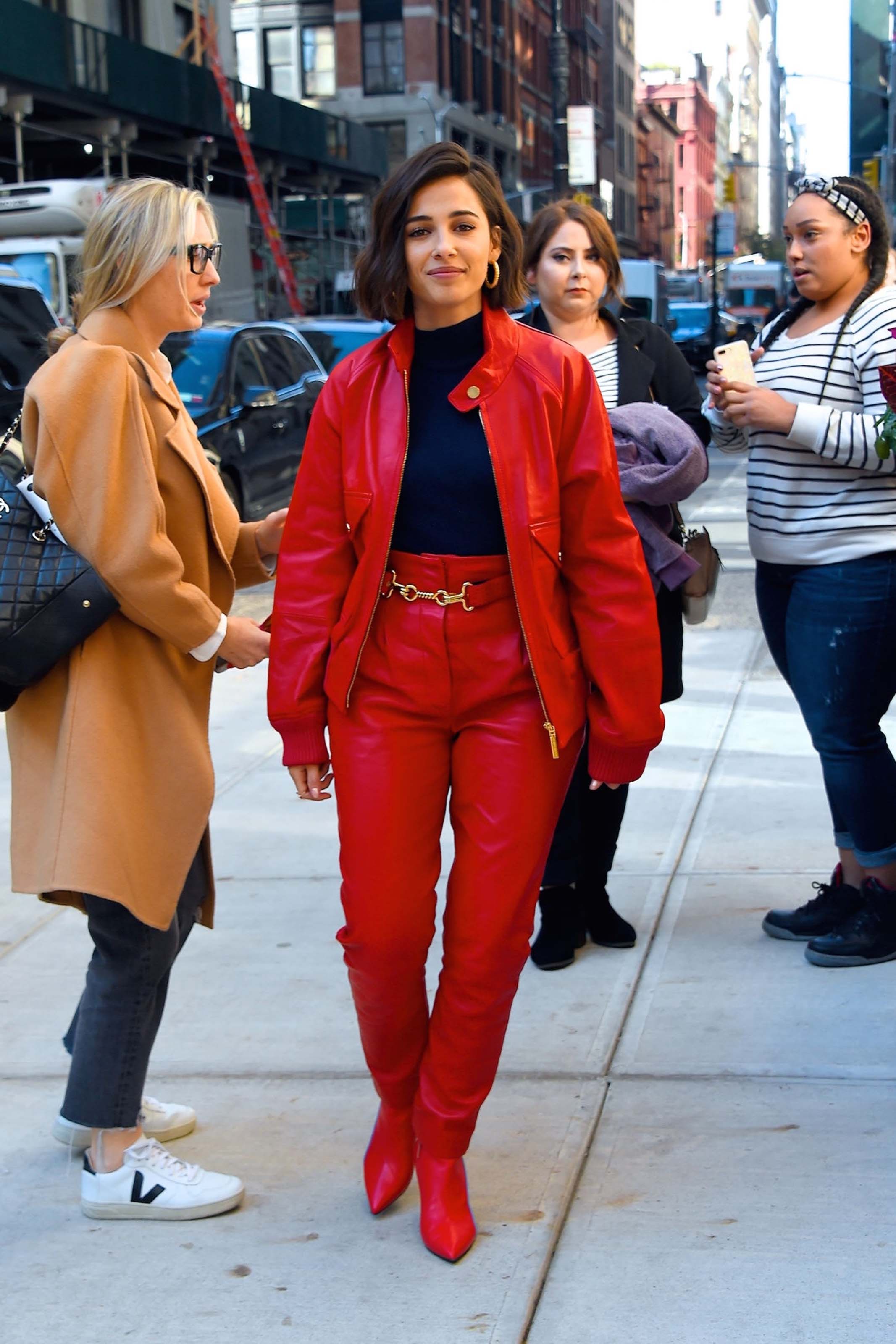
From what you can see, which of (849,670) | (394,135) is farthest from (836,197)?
(394,135)

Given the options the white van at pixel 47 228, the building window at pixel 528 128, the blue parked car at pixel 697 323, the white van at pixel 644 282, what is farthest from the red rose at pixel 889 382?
the building window at pixel 528 128

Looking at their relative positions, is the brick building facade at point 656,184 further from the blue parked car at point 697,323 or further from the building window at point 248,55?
the blue parked car at point 697,323

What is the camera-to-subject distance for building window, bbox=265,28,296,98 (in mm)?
54719

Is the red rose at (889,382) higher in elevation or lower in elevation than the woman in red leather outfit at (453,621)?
higher

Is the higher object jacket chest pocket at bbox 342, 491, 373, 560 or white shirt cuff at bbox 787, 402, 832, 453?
white shirt cuff at bbox 787, 402, 832, 453

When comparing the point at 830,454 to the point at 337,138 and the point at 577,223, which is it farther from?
the point at 337,138

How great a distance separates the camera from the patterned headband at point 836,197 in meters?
3.88

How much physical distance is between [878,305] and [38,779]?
7.80 feet

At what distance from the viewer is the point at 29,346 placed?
33.3 feet

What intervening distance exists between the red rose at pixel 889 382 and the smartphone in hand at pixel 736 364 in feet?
2.27

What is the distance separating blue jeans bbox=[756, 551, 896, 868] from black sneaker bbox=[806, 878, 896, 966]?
0.34 ft

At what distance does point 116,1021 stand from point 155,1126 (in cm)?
45

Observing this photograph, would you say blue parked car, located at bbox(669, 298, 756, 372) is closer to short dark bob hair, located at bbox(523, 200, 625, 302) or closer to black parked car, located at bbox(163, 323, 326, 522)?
black parked car, located at bbox(163, 323, 326, 522)

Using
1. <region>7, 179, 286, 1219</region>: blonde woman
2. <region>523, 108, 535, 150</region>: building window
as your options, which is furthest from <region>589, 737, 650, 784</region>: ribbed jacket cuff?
<region>523, 108, 535, 150</region>: building window
